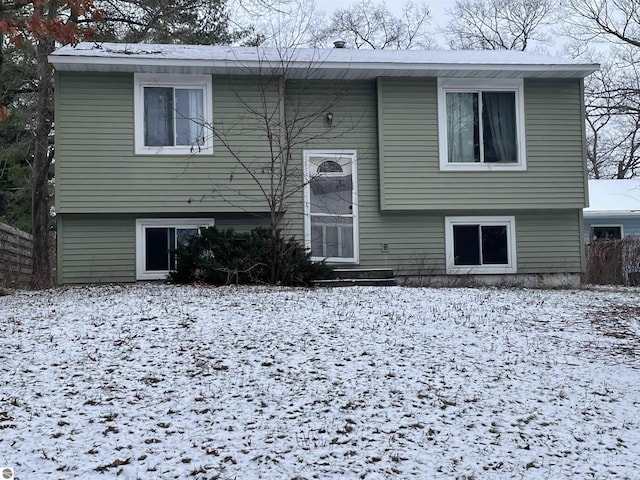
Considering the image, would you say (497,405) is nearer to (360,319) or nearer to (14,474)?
(360,319)

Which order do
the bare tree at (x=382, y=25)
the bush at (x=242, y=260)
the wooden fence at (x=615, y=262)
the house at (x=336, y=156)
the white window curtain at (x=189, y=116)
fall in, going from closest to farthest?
1. the bush at (x=242, y=260)
2. the house at (x=336, y=156)
3. the white window curtain at (x=189, y=116)
4. the wooden fence at (x=615, y=262)
5. the bare tree at (x=382, y=25)

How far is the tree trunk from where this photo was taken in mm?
17469

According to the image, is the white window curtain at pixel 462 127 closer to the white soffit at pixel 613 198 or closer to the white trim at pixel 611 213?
the white soffit at pixel 613 198

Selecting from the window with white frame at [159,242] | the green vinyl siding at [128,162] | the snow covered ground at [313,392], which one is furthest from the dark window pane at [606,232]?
the window with white frame at [159,242]

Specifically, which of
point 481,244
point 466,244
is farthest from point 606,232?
point 466,244

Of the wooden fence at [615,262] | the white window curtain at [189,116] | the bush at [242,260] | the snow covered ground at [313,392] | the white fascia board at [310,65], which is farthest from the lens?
A: the wooden fence at [615,262]

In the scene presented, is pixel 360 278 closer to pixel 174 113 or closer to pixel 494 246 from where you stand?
pixel 494 246

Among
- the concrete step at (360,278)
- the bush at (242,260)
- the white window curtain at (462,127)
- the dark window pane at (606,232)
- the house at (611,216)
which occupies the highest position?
the white window curtain at (462,127)

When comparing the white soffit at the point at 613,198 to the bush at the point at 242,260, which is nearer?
the bush at the point at 242,260

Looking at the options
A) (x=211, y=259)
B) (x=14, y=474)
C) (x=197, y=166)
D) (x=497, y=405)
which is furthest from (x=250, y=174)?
(x=14, y=474)

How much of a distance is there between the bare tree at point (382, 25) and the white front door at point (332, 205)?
801 inches

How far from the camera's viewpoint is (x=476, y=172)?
12.2 meters

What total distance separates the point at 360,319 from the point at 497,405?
252 centimetres

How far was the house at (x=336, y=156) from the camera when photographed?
1142 cm
